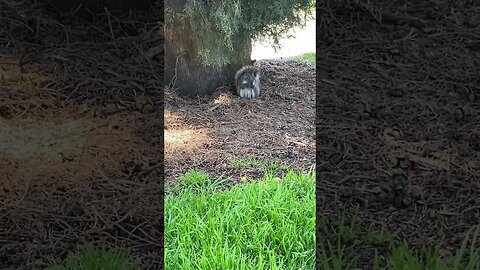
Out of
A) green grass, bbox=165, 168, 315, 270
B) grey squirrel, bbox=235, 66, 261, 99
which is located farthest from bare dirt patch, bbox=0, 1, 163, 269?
grey squirrel, bbox=235, 66, 261, 99

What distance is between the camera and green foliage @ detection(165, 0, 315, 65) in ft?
6.45

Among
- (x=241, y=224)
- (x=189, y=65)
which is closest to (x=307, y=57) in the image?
(x=189, y=65)

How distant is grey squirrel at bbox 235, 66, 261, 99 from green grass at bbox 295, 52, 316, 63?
179mm

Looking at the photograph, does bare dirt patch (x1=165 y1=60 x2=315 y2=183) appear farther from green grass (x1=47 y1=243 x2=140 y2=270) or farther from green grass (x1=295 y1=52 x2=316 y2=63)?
green grass (x1=47 y1=243 x2=140 y2=270)

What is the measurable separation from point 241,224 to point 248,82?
747 millimetres

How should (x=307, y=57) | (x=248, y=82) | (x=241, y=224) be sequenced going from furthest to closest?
1. (x=248, y=82)
2. (x=307, y=57)
3. (x=241, y=224)

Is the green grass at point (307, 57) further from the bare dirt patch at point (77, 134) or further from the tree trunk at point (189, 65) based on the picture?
the bare dirt patch at point (77, 134)

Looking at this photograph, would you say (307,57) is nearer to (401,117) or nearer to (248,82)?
(248,82)

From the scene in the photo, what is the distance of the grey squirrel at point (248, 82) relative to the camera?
218cm

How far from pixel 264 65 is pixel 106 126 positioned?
3.33 feet

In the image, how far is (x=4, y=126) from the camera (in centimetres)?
128

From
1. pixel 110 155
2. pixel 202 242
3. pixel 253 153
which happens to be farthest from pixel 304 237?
pixel 110 155

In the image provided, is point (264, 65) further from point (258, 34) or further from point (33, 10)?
point (33, 10)

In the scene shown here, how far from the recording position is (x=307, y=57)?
2.01 m
